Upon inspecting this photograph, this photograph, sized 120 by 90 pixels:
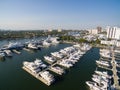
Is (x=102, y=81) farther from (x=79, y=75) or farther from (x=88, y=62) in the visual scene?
(x=88, y=62)

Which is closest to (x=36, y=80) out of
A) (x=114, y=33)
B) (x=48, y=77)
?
(x=48, y=77)

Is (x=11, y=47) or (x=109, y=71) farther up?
(x=11, y=47)

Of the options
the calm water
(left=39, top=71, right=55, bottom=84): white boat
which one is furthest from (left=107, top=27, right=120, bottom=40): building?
(left=39, top=71, right=55, bottom=84): white boat

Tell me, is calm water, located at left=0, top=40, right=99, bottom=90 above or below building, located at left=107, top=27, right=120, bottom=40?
below

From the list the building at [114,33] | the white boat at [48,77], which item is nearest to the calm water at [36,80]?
the white boat at [48,77]

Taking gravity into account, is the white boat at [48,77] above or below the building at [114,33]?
below

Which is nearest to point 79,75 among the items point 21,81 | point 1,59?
point 21,81

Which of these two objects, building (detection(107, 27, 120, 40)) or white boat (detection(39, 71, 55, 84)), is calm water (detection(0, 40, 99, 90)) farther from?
building (detection(107, 27, 120, 40))

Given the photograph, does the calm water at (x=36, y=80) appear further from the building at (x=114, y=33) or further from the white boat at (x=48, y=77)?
the building at (x=114, y=33)

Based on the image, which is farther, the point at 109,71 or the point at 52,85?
the point at 109,71

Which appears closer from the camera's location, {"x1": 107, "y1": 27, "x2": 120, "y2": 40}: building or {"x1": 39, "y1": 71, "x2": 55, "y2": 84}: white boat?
{"x1": 39, "y1": 71, "x2": 55, "y2": 84}: white boat

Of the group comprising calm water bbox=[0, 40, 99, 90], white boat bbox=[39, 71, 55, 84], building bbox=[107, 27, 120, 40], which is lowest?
calm water bbox=[0, 40, 99, 90]
